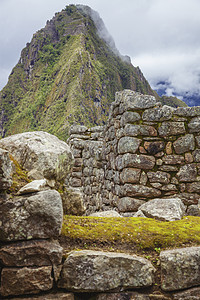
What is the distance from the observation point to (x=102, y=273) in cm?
206

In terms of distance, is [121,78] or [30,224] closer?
[30,224]

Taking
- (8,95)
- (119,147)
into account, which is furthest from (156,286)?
(8,95)

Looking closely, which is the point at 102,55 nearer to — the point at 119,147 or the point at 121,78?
the point at 121,78

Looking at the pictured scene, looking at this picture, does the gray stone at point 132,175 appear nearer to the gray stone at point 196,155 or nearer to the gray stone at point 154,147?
the gray stone at point 154,147

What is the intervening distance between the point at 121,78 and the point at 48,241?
172198 mm

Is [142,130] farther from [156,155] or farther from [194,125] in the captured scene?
[194,125]

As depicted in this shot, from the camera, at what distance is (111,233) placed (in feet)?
8.13

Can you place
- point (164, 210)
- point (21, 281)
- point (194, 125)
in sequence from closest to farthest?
point (21, 281) < point (164, 210) < point (194, 125)

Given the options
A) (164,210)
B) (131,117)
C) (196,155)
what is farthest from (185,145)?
(164,210)

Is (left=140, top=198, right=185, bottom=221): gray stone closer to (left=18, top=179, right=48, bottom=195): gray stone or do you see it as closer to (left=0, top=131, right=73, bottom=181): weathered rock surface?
(left=0, top=131, right=73, bottom=181): weathered rock surface

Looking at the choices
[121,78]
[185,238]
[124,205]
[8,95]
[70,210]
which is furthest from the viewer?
[121,78]

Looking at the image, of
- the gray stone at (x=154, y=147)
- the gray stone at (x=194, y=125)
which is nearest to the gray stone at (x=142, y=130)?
the gray stone at (x=154, y=147)

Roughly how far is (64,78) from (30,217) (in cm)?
13278

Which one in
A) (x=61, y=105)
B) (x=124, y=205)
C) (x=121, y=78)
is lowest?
(x=124, y=205)
